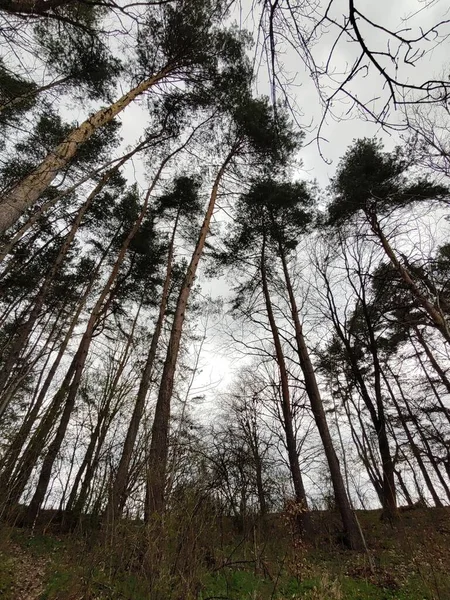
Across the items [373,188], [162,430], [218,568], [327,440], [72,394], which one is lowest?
[218,568]

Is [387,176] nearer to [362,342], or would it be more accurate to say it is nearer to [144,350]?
[362,342]

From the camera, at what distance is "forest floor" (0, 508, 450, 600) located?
139 inches

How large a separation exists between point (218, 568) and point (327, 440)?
167 inches

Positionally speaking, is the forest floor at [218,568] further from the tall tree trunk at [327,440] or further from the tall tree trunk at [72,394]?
the tall tree trunk at [72,394]

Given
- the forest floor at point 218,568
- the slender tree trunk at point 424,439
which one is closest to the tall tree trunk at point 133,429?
the forest floor at point 218,568

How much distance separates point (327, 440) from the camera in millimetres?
7441

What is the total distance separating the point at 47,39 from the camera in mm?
6918

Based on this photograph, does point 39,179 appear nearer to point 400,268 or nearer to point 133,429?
point 133,429

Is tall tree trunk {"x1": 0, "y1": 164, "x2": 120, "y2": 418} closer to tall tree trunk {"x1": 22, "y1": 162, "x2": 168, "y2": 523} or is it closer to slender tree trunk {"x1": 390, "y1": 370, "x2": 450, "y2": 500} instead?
tall tree trunk {"x1": 22, "y1": 162, "x2": 168, "y2": 523}

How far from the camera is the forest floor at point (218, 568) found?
3.52m

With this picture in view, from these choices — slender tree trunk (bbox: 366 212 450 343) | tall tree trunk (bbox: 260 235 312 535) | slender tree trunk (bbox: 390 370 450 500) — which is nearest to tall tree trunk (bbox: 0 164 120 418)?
tall tree trunk (bbox: 260 235 312 535)

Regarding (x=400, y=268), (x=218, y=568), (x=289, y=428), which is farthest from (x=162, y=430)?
(x=400, y=268)

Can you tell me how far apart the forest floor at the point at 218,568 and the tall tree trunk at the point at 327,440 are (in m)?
0.42

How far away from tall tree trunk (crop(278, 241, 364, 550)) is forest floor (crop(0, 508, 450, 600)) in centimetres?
42
